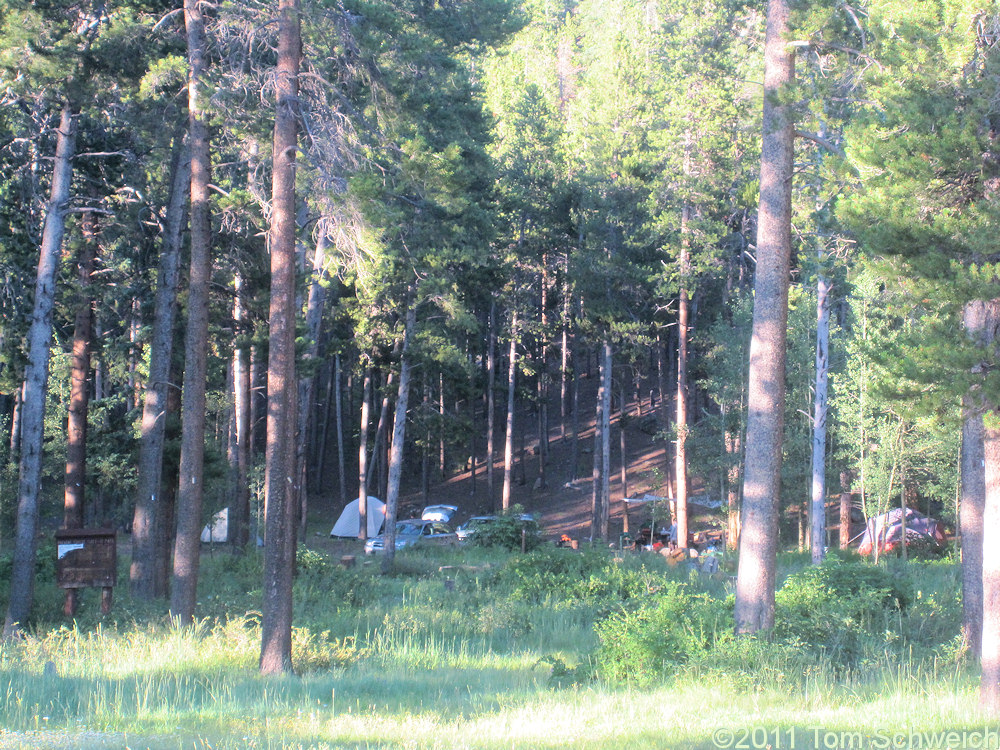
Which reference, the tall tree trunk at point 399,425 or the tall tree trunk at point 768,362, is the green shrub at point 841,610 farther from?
the tall tree trunk at point 399,425

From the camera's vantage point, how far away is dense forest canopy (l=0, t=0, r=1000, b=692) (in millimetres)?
8312

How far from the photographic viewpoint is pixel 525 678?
10.3 m

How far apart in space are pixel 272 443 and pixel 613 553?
16.5m

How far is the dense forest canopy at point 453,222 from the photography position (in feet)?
27.3

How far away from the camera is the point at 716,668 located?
30.0 feet

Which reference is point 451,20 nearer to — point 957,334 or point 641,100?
point 957,334

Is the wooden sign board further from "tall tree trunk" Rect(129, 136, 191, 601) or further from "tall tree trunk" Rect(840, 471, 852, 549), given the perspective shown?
"tall tree trunk" Rect(840, 471, 852, 549)

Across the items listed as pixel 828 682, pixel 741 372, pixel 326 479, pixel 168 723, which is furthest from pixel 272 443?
pixel 326 479

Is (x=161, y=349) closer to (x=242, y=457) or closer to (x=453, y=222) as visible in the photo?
(x=242, y=457)

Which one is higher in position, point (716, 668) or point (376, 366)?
point (376, 366)

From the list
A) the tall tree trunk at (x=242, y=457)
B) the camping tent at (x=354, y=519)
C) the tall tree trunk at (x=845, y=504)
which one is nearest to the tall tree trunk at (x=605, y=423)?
the tall tree trunk at (x=845, y=504)

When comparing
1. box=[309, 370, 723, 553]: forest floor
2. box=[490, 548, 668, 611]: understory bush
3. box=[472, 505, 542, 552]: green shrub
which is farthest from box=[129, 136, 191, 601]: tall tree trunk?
box=[309, 370, 723, 553]: forest floor

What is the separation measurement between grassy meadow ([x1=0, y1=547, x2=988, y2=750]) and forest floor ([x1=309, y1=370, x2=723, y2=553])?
23.8 m

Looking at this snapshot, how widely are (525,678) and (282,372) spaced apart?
4747mm
